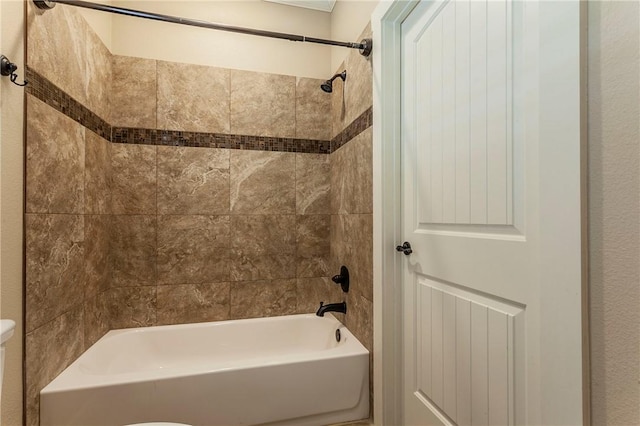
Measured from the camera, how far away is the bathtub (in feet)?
4.18

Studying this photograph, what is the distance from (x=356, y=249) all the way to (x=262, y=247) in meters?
0.75

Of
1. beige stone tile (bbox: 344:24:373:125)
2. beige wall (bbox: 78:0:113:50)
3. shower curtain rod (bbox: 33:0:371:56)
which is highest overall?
beige wall (bbox: 78:0:113:50)

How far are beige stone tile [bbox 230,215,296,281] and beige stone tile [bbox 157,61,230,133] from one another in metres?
0.67

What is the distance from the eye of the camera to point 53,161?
4.35 ft

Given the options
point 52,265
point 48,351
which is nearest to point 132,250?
point 52,265

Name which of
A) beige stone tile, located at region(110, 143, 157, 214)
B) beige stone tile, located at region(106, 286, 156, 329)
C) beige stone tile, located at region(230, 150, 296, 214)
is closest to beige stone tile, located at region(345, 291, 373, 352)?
beige stone tile, located at region(230, 150, 296, 214)

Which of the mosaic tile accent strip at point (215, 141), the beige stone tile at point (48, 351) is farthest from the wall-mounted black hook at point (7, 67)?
the beige stone tile at point (48, 351)

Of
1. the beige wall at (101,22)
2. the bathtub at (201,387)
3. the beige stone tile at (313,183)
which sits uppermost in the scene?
the beige wall at (101,22)

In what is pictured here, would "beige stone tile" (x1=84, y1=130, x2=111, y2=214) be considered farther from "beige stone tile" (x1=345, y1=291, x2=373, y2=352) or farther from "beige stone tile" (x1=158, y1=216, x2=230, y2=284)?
"beige stone tile" (x1=345, y1=291, x2=373, y2=352)

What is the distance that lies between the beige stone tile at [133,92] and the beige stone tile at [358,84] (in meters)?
1.25

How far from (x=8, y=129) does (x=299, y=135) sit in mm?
1499

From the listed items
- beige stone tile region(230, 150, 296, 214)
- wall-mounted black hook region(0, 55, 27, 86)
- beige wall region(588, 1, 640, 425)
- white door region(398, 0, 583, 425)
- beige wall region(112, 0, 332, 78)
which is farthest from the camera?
beige stone tile region(230, 150, 296, 214)

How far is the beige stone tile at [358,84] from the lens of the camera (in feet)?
5.06

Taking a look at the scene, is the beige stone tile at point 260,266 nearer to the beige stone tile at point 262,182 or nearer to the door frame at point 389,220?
the beige stone tile at point 262,182
